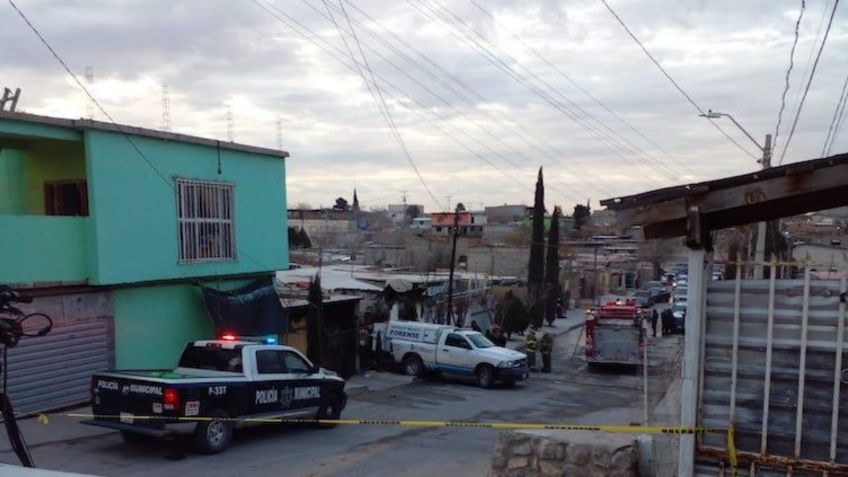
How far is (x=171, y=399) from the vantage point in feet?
38.3

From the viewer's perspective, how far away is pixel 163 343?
58.6 feet

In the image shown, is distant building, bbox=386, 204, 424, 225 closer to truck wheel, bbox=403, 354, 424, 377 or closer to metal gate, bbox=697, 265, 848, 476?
truck wheel, bbox=403, 354, 424, 377

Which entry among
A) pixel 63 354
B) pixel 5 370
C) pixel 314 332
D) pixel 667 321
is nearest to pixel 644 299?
pixel 667 321

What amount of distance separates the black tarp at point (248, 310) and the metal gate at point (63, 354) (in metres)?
2.76

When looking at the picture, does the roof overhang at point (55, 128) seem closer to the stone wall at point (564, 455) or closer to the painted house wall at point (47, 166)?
the painted house wall at point (47, 166)

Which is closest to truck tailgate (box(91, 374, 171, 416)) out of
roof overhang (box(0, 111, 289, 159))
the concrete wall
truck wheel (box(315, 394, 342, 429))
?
truck wheel (box(315, 394, 342, 429))

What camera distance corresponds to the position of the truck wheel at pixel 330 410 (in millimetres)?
15148

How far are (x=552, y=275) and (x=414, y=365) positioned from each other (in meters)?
26.8

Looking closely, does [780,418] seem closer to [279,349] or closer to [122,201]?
[279,349]

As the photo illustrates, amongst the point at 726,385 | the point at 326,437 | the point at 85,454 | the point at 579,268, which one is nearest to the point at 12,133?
the point at 85,454

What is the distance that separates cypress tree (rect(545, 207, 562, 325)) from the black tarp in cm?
2842

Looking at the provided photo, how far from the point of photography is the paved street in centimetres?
1176

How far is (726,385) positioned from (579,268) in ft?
224

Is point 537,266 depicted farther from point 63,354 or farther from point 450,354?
point 63,354
